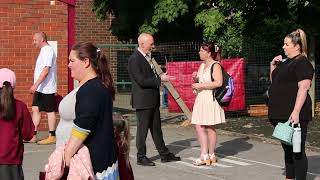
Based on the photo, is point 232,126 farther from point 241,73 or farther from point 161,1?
point 161,1

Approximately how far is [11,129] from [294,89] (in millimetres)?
2953

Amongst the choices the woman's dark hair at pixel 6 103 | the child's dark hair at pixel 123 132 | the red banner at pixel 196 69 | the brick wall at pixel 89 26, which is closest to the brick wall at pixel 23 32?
the red banner at pixel 196 69

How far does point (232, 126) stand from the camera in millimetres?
12773

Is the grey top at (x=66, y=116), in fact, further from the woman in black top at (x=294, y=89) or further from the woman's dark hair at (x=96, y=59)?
the woman in black top at (x=294, y=89)

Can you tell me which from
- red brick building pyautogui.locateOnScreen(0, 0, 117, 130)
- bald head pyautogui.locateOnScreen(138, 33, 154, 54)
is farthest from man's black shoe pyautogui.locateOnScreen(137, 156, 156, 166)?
red brick building pyautogui.locateOnScreen(0, 0, 117, 130)

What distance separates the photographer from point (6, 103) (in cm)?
538

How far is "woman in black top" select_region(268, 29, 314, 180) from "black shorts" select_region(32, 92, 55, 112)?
4512 millimetres

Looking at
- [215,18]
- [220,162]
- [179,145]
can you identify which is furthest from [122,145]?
[215,18]

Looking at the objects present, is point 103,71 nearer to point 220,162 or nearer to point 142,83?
point 142,83

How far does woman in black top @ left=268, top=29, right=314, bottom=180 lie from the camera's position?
6.34 meters

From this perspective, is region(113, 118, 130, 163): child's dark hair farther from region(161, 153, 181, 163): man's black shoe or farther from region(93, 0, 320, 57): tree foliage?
region(93, 0, 320, 57): tree foliage

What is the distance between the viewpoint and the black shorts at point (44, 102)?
9.96 meters

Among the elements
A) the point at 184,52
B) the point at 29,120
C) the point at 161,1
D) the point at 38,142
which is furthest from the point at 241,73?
the point at 29,120

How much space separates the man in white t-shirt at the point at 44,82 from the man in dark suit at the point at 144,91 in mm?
2024
